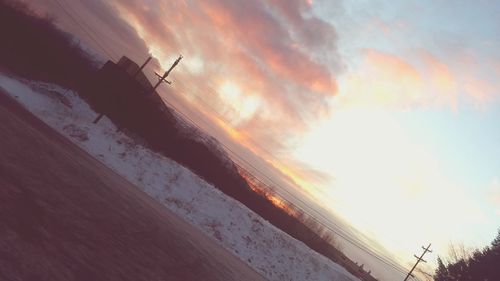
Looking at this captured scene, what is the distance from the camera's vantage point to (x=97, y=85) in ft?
157

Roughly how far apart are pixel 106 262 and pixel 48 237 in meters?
1.19

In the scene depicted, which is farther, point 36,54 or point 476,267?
point 36,54

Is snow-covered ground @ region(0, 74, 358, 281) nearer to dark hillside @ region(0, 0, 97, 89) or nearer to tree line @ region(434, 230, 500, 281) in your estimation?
tree line @ region(434, 230, 500, 281)

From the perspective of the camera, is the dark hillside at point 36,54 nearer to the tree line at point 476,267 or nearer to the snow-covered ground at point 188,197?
the snow-covered ground at point 188,197

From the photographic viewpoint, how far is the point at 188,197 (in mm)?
28859

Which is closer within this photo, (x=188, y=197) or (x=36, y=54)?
(x=188, y=197)

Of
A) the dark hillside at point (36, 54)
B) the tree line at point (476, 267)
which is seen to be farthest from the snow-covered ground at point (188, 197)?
the dark hillside at point (36, 54)

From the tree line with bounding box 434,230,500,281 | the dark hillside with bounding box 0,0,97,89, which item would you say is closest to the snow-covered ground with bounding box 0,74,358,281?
the tree line with bounding box 434,230,500,281

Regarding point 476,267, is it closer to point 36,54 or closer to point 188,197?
point 188,197

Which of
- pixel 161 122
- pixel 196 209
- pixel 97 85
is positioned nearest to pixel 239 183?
pixel 161 122

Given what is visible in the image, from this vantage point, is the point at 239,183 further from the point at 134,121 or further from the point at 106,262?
the point at 106,262

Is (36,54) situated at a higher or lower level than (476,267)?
lower

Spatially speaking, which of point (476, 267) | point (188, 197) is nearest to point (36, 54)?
point (188, 197)

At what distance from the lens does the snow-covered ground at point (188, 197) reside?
87.1 feet
